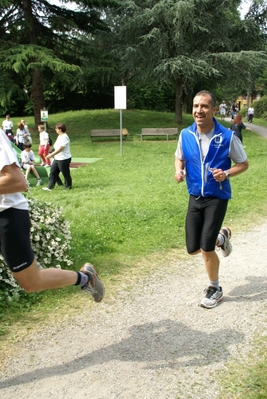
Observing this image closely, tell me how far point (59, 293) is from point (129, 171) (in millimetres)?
9784

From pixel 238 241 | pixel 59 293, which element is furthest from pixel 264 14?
pixel 59 293

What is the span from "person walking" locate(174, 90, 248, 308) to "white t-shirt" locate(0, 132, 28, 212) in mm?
1717

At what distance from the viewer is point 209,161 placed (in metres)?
4.02

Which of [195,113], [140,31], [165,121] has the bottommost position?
[165,121]

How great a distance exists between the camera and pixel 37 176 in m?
12.1

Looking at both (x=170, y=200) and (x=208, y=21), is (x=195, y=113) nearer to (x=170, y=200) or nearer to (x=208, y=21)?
(x=170, y=200)

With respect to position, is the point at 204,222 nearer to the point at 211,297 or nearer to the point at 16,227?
the point at 211,297

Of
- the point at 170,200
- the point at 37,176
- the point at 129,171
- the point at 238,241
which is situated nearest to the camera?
the point at 238,241

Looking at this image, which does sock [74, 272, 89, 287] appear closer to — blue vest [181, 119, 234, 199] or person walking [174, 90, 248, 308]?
person walking [174, 90, 248, 308]

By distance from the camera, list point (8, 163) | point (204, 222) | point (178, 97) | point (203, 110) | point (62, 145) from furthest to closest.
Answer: point (178, 97) < point (62, 145) < point (204, 222) < point (203, 110) < point (8, 163)

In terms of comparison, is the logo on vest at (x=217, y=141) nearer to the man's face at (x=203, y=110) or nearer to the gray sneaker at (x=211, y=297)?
the man's face at (x=203, y=110)

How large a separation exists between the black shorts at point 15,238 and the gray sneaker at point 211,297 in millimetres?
1841

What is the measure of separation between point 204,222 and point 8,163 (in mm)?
2053

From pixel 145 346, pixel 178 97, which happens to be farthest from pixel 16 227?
pixel 178 97
